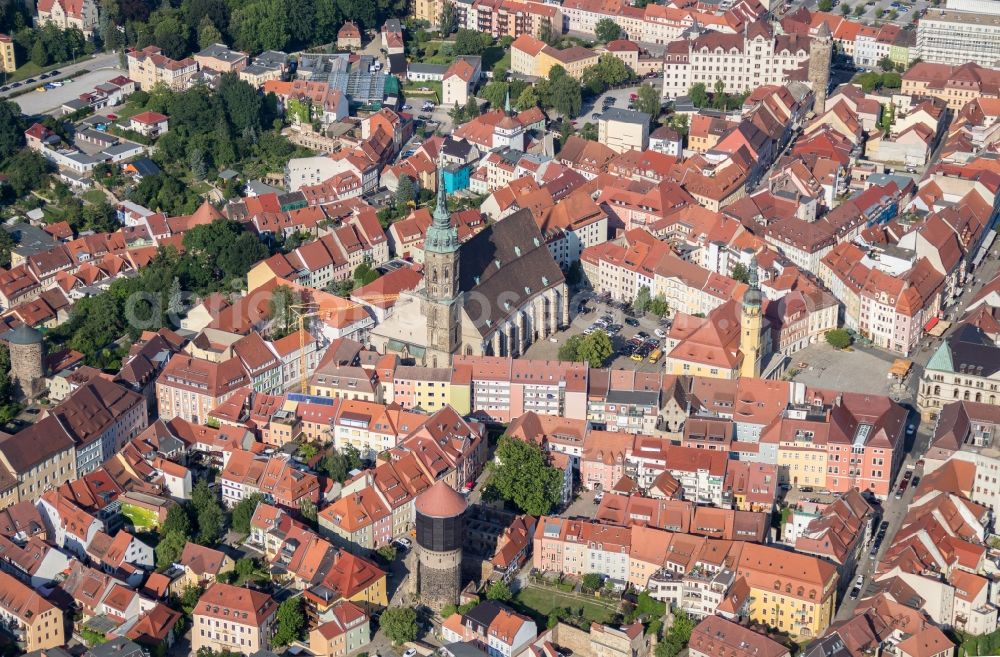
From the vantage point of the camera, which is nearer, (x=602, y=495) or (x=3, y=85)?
(x=602, y=495)

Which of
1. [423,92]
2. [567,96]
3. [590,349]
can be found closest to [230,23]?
[423,92]

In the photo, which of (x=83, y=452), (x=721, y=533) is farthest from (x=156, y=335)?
(x=721, y=533)

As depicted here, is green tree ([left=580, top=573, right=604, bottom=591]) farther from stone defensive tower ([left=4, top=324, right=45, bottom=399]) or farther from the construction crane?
stone defensive tower ([left=4, top=324, right=45, bottom=399])

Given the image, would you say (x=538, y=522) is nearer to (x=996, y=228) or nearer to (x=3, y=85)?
(x=996, y=228)

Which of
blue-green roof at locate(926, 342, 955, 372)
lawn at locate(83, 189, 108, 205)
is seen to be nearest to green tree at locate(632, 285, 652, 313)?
blue-green roof at locate(926, 342, 955, 372)

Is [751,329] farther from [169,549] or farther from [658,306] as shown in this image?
[169,549]

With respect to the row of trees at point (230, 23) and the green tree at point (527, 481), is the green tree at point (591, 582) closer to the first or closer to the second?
the green tree at point (527, 481)
